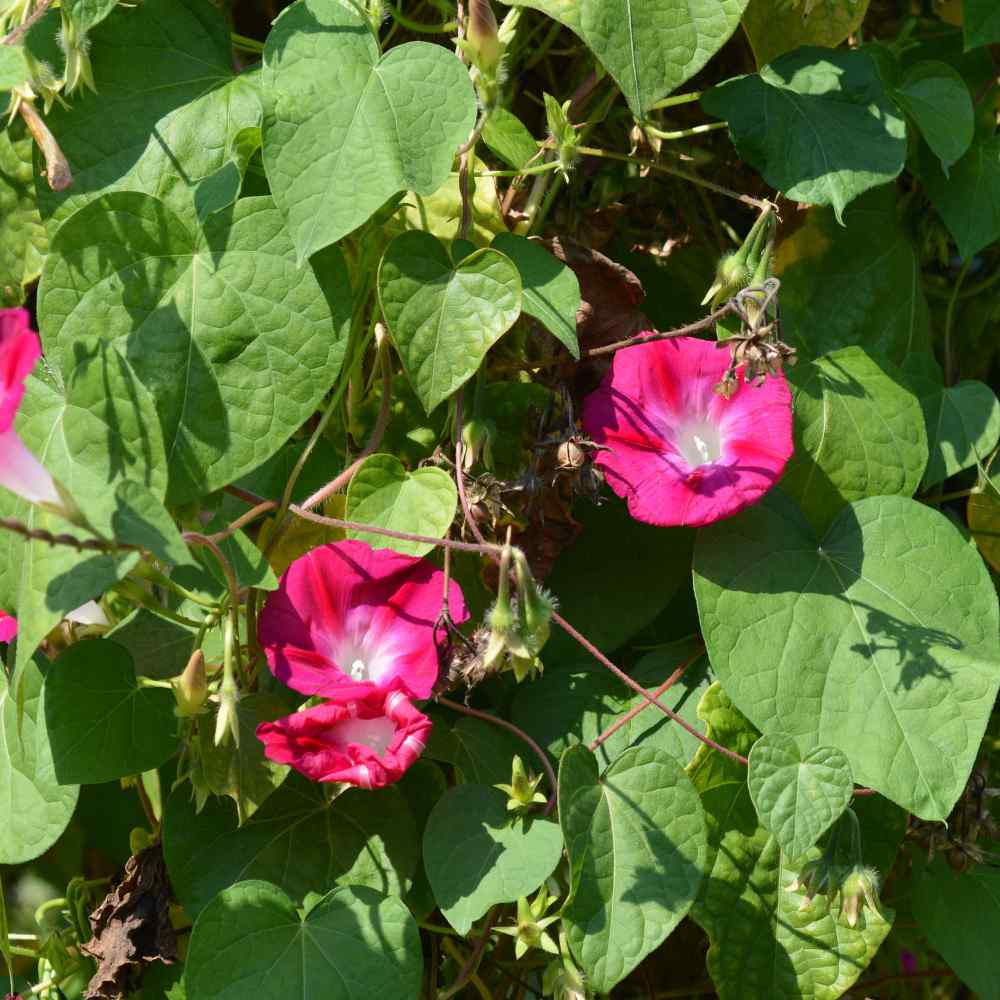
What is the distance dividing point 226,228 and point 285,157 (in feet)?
0.33

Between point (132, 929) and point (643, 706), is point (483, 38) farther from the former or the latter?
point (132, 929)

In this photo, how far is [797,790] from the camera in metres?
1.00

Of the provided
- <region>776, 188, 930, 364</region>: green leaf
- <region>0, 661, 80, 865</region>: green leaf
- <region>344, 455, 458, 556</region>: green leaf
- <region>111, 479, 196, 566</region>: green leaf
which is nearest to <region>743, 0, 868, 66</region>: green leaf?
<region>776, 188, 930, 364</region>: green leaf

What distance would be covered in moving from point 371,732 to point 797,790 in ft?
1.11

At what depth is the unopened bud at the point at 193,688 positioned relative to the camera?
3.19ft

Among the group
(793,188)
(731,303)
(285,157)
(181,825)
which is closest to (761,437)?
(731,303)

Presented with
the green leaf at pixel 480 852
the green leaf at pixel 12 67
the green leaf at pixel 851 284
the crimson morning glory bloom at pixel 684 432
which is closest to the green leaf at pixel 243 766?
the green leaf at pixel 480 852

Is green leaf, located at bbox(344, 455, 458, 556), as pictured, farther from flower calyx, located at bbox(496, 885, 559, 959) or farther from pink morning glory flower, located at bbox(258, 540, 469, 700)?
flower calyx, located at bbox(496, 885, 559, 959)

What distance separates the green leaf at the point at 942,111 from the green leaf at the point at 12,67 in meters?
0.79

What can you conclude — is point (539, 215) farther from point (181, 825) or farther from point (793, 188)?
point (181, 825)

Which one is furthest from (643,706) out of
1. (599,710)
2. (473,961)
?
(473,961)

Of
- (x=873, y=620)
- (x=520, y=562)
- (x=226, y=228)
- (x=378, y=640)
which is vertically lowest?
(x=873, y=620)

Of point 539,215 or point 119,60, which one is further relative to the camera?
point 539,215

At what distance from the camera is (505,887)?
3.22ft
